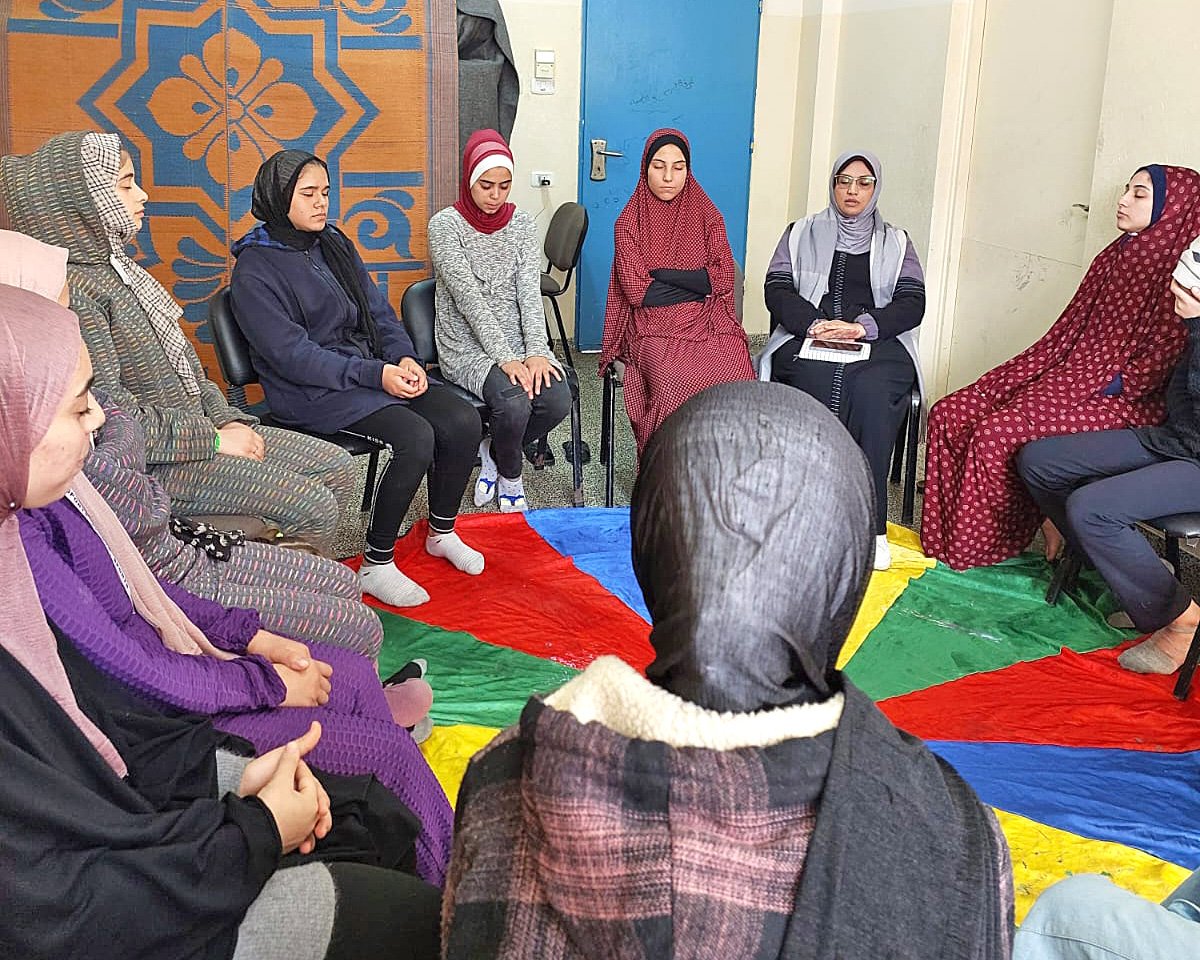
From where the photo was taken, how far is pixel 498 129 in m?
5.43

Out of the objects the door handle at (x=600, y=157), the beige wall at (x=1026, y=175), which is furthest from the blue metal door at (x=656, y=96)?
the beige wall at (x=1026, y=175)

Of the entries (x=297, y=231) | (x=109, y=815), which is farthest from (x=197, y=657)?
(x=297, y=231)

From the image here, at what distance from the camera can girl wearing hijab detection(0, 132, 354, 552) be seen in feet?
8.80

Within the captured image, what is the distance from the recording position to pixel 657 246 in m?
4.14

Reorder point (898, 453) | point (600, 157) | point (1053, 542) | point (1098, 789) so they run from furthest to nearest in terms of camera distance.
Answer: point (600, 157), point (898, 453), point (1053, 542), point (1098, 789)

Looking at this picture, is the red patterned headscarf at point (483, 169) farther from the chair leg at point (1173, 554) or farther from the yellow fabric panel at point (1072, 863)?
the yellow fabric panel at point (1072, 863)

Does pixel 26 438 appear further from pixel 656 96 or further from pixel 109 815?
pixel 656 96

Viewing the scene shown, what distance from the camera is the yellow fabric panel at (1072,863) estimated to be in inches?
83.7

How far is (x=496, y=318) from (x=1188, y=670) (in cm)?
225

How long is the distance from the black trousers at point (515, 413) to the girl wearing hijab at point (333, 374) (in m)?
0.22

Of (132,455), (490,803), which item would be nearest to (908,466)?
(132,455)

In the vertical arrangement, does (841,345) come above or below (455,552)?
above

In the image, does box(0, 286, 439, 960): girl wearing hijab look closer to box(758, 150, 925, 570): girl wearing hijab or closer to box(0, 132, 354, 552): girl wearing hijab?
box(0, 132, 354, 552): girl wearing hijab

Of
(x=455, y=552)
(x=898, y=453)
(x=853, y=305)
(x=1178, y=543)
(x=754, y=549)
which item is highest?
(x=754, y=549)
